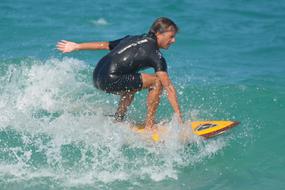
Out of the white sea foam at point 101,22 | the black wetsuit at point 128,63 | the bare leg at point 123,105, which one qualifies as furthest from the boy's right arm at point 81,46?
the white sea foam at point 101,22

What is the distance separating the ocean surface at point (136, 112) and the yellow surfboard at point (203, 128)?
0.13m

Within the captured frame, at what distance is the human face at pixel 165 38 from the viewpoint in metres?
8.19

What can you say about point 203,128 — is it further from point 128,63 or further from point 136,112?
point 136,112

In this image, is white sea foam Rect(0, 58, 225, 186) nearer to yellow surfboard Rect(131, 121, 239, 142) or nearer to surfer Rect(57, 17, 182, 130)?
yellow surfboard Rect(131, 121, 239, 142)

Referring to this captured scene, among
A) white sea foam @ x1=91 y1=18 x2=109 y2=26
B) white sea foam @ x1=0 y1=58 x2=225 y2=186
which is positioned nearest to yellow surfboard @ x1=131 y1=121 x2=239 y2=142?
white sea foam @ x1=0 y1=58 x2=225 y2=186

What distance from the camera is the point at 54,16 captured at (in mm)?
17359

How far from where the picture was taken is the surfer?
809cm

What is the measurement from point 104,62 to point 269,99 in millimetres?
3677

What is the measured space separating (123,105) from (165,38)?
4.50 feet

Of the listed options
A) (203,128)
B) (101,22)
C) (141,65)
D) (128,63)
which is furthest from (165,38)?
(101,22)

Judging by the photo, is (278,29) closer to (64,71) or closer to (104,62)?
(64,71)

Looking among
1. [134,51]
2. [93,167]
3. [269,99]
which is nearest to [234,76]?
[269,99]

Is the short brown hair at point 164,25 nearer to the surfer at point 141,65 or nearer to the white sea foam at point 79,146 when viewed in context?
the surfer at point 141,65

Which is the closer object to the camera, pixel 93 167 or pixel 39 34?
pixel 93 167
